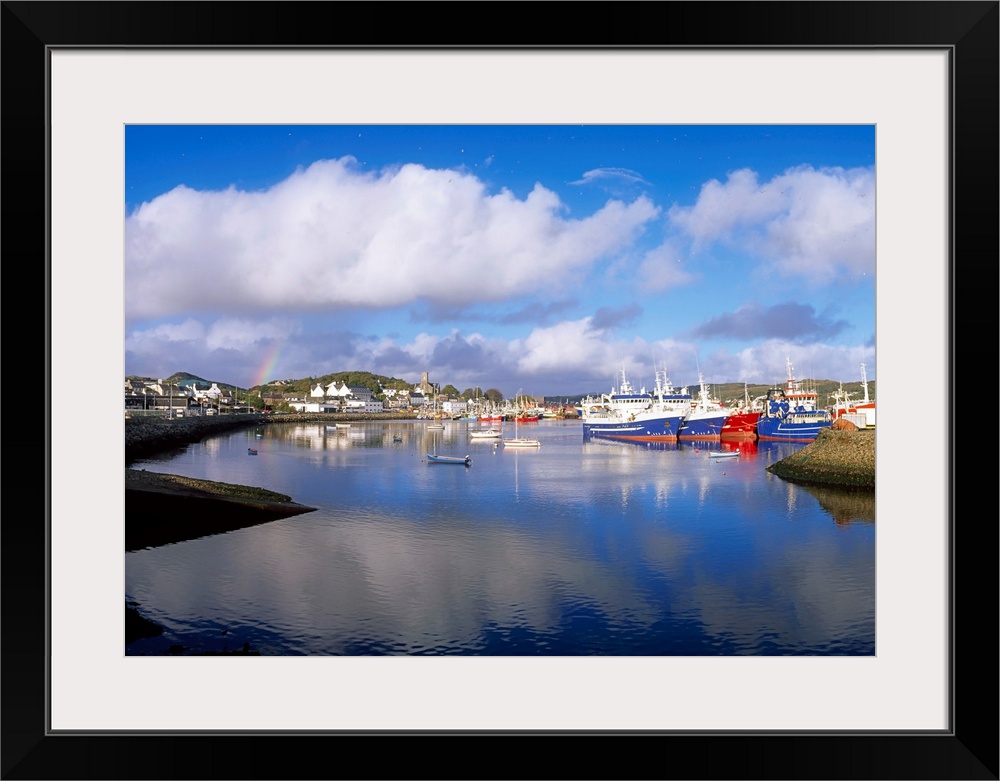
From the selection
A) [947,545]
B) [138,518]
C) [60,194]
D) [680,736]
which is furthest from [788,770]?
[138,518]

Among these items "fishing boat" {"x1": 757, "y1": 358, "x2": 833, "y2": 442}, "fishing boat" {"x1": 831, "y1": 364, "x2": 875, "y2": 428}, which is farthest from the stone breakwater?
"fishing boat" {"x1": 757, "y1": 358, "x2": 833, "y2": 442}

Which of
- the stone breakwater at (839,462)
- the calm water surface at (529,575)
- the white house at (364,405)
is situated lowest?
the calm water surface at (529,575)

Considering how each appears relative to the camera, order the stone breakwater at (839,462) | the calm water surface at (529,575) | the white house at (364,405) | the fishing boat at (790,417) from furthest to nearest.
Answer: the white house at (364,405) → the fishing boat at (790,417) → the stone breakwater at (839,462) → the calm water surface at (529,575)

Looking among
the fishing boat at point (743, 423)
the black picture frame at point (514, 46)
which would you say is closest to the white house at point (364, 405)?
the fishing boat at point (743, 423)

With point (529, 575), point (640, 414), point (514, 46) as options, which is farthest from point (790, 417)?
point (514, 46)

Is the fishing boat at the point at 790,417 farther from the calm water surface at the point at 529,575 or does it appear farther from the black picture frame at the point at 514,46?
the black picture frame at the point at 514,46

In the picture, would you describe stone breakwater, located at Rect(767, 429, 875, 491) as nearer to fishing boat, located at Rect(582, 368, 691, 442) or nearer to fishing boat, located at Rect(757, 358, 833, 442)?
fishing boat, located at Rect(757, 358, 833, 442)

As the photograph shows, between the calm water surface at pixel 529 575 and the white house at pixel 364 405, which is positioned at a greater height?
the white house at pixel 364 405
